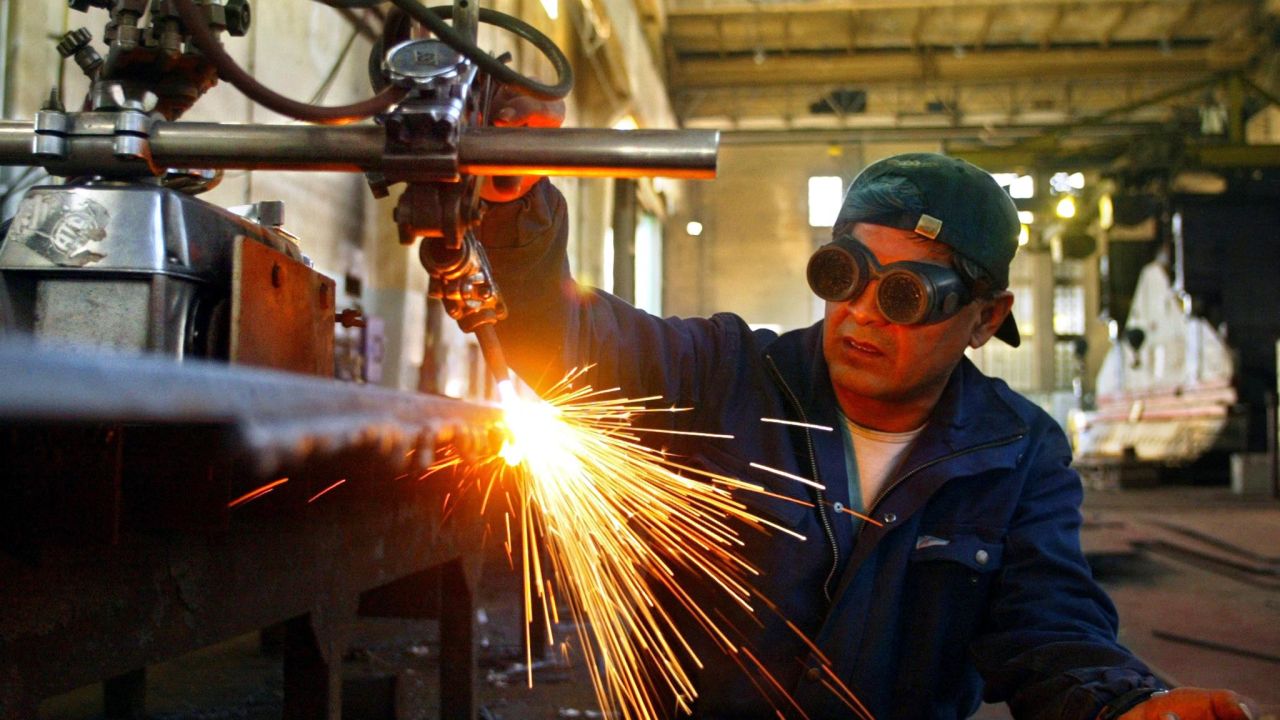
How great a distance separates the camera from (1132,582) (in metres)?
4.73

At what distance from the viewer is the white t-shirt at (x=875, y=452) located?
1.92 m

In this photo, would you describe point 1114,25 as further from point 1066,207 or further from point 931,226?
point 931,226

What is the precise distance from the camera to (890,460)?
1.94 m

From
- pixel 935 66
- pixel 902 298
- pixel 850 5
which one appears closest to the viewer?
pixel 902 298

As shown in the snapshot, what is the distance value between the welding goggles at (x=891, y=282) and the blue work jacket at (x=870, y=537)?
0.23 meters

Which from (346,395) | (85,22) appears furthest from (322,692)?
(85,22)

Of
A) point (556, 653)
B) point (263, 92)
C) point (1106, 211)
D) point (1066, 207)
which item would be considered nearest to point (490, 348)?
point (263, 92)

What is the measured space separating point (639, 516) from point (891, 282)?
800mm

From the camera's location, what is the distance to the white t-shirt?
1918 mm

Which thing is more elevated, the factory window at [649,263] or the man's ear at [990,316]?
the factory window at [649,263]

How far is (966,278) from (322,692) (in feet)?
4.34

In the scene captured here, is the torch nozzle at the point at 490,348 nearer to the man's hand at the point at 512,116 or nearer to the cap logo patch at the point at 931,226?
the man's hand at the point at 512,116

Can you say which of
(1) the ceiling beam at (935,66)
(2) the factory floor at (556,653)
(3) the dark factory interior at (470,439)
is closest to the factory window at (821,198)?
(1) the ceiling beam at (935,66)

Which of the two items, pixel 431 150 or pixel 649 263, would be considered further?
pixel 649 263
